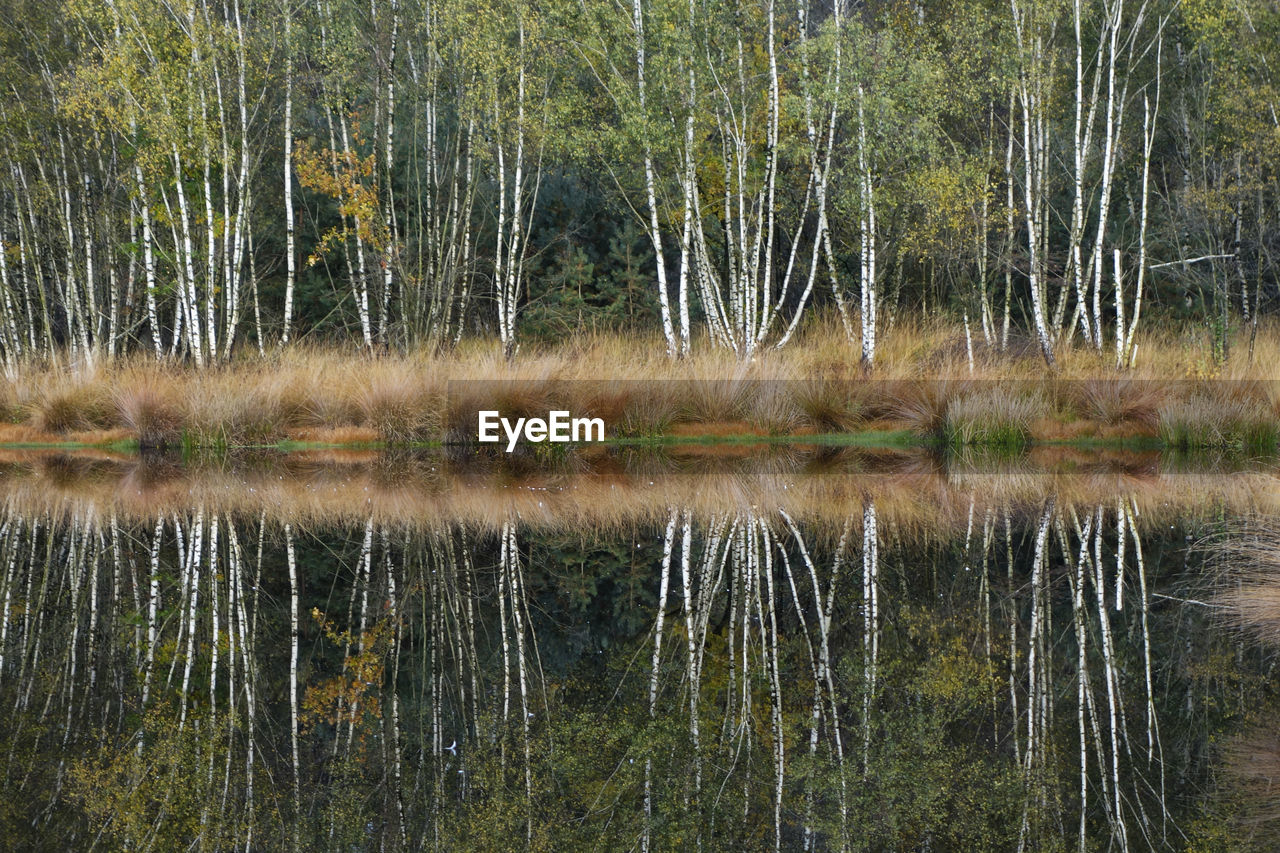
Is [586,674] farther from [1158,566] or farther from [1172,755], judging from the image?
[1158,566]

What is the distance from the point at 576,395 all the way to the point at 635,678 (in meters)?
8.44

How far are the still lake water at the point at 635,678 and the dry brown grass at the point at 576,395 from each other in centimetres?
430

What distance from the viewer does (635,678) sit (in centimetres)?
449

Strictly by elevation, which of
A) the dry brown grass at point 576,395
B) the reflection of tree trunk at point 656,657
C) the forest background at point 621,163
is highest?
the forest background at point 621,163

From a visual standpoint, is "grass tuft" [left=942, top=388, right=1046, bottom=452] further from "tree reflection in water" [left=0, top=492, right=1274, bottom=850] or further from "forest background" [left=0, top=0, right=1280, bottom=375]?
"tree reflection in water" [left=0, top=492, right=1274, bottom=850]

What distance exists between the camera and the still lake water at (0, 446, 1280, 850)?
10.7 ft

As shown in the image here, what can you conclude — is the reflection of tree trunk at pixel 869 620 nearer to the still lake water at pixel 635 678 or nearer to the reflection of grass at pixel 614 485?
the still lake water at pixel 635 678

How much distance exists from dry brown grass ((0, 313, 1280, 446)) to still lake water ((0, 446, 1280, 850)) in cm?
430

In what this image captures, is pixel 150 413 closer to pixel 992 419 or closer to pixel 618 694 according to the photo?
pixel 992 419

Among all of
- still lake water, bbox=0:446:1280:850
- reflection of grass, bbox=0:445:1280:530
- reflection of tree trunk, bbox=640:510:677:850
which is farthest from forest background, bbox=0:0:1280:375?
still lake water, bbox=0:446:1280:850

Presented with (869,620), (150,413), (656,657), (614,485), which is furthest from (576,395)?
(656,657)

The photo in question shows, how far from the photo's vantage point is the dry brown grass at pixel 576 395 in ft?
41.4

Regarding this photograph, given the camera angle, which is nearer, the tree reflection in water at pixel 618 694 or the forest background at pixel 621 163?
the tree reflection in water at pixel 618 694

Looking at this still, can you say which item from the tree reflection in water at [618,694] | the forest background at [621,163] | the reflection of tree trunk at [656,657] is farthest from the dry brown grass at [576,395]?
the tree reflection in water at [618,694]
